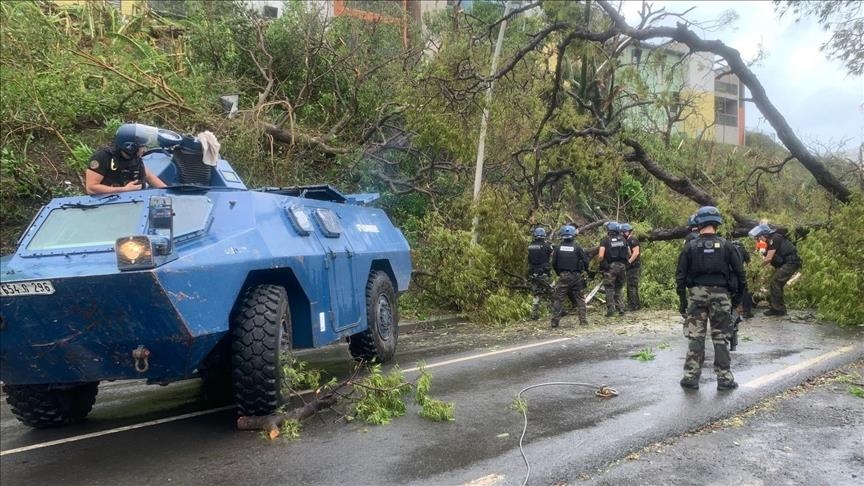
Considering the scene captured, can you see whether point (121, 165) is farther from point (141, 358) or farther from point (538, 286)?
point (538, 286)

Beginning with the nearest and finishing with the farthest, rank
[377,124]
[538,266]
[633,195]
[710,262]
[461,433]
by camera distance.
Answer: [461,433], [710,262], [538,266], [377,124], [633,195]

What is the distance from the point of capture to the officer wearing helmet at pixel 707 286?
21.8 ft

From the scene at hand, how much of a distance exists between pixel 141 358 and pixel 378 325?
11.7ft

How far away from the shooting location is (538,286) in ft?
42.8

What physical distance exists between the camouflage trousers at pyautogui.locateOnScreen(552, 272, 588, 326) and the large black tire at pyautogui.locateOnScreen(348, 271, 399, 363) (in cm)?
390

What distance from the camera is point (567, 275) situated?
39.3 feet

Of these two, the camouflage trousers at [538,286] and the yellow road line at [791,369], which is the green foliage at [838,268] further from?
the camouflage trousers at [538,286]

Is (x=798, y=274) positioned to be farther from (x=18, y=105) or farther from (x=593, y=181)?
(x=18, y=105)

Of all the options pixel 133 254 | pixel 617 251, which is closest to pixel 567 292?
pixel 617 251

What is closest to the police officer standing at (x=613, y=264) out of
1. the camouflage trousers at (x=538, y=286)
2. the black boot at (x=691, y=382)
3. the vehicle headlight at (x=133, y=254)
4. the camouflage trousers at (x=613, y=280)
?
the camouflage trousers at (x=613, y=280)

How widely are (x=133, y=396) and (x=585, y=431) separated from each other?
5012 millimetres

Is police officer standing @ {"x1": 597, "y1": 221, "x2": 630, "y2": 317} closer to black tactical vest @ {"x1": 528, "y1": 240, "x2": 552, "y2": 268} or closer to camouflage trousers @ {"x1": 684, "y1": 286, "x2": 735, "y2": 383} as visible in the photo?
black tactical vest @ {"x1": 528, "y1": 240, "x2": 552, "y2": 268}

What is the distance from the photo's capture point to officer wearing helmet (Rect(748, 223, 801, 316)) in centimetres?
1223

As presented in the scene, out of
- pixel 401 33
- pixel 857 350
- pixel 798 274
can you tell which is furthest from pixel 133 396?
pixel 401 33
